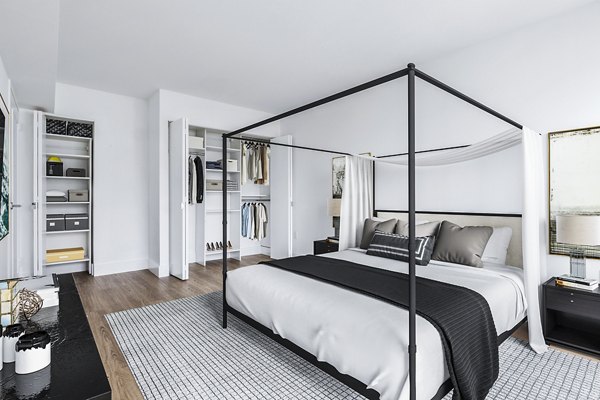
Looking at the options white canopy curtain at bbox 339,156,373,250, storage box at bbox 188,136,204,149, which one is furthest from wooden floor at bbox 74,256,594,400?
storage box at bbox 188,136,204,149

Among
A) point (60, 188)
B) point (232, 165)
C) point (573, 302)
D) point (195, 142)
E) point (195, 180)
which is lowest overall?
point (573, 302)

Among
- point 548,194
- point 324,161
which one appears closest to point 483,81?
point 548,194

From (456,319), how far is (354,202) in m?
2.52

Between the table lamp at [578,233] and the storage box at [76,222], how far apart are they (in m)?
5.67

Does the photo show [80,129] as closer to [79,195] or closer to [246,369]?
[79,195]

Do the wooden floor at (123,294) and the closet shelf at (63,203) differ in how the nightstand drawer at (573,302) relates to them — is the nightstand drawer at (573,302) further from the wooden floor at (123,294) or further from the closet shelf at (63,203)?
the closet shelf at (63,203)

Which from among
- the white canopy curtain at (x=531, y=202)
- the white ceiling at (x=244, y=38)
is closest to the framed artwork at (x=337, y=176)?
the white ceiling at (x=244, y=38)

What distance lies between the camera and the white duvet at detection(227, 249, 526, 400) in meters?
1.50

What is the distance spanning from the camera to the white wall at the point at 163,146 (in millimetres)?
4758

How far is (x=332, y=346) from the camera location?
1.76 metres

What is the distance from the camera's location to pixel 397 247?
3.22m

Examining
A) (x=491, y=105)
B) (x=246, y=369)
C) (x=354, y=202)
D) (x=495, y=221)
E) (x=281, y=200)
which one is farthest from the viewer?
(x=281, y=200)

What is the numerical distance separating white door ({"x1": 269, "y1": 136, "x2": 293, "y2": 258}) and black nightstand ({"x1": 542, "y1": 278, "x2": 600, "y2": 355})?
12.3 ft

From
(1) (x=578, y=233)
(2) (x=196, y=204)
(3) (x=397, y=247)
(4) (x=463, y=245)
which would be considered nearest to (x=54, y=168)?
(2) (x=196, y=204)
